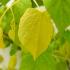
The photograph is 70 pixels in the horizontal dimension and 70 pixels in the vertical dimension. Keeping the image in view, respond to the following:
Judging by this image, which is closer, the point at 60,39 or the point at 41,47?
the point at 41,47

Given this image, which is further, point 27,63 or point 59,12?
point 27,63

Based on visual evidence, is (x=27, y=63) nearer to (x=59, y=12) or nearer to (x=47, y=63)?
(x=47, y=63)

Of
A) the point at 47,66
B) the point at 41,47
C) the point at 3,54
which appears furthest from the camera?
the point at 3,54

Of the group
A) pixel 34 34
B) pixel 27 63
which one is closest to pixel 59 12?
pixel 34 34

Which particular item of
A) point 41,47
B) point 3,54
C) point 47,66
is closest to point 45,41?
point 41,47

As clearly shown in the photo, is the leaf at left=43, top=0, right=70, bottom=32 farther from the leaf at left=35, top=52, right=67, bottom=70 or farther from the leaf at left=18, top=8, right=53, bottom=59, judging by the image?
the leaf at left=35, top=52, right=67, bottom=70

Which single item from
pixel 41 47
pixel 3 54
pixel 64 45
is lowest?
pixel 3 54

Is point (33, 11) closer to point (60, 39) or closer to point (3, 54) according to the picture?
point (60, 39)

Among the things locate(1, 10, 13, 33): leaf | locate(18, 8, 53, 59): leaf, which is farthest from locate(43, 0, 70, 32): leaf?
locate(1, 10, 13, 33): leaf
